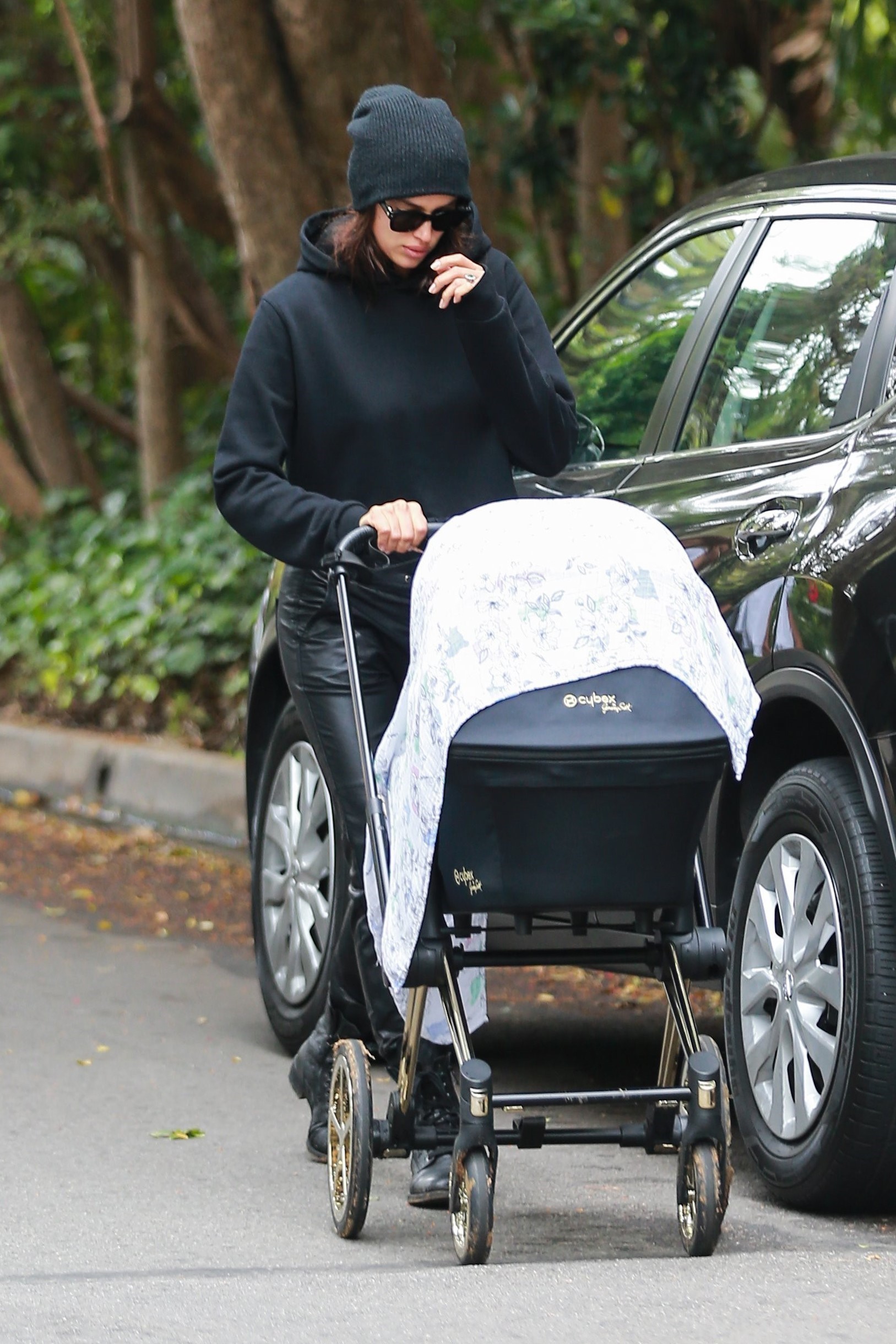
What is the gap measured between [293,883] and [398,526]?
79.8 inches

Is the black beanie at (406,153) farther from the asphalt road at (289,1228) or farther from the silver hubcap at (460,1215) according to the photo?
the asphalt road at (289,1228)

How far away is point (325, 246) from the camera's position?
14.5ft

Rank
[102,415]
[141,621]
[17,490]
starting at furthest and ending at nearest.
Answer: [102,415]
[17,490]
[141,621]

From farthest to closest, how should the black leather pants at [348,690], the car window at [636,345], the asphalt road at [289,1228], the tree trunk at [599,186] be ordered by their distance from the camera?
the tree trunk at [599,186] → the car window at [636,345] → the black leather pants at [348,690] → the asphalt road at [289,1228]

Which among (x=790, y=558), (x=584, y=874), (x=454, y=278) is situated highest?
(x=454, y=278)

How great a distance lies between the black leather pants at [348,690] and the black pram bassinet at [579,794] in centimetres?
73

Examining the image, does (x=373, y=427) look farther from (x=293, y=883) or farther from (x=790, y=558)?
(x=293, y=883)

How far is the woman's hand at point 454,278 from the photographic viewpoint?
3.98 m

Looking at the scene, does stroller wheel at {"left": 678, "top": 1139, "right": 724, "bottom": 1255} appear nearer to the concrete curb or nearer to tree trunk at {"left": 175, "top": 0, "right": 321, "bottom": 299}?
the concrete curb

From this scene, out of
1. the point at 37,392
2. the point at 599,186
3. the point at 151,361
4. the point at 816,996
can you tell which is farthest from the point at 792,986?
the point at 37,392

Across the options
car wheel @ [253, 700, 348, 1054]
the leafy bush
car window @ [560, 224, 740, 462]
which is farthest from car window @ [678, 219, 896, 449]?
the leafy bush

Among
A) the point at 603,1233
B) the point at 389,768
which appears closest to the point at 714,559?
the point at 389,768

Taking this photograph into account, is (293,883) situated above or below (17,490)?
above

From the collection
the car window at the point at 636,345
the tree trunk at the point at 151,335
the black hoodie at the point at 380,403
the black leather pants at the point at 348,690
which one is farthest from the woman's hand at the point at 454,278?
the tree trunk at the point at 151,335
